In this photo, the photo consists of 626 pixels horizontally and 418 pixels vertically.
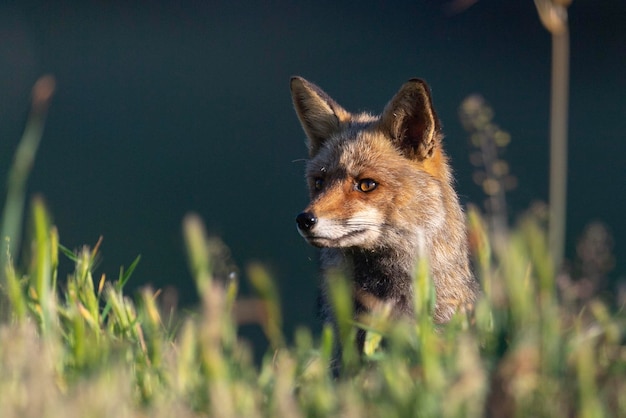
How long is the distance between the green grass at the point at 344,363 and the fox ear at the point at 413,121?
186cm

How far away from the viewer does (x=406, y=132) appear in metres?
4.62

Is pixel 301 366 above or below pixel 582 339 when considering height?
below

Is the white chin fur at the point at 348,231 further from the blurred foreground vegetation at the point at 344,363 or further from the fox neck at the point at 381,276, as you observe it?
the blurred foreground vegetation at the point at 344,363

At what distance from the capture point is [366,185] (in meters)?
4.39

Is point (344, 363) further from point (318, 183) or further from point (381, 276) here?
point (318, 183)

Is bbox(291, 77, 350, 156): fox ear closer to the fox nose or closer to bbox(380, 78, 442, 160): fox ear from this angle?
bbox(380, 78, 442, 160): fox ear

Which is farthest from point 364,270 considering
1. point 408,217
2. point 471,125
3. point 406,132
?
point 471,125

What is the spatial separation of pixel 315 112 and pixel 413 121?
550mm

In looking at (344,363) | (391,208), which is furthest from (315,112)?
(344,363)

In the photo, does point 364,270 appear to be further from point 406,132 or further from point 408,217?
point 406,132

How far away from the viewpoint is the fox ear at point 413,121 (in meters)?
4.40

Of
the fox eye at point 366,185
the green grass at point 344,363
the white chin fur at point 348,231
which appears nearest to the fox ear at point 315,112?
the fox eye at point 366,185

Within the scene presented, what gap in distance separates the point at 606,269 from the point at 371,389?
1.94 feet

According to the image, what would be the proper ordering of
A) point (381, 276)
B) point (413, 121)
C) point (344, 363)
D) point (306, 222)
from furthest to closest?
point (413, 121) < point (381, 276) < point (306, 222) < point (344, 363)
